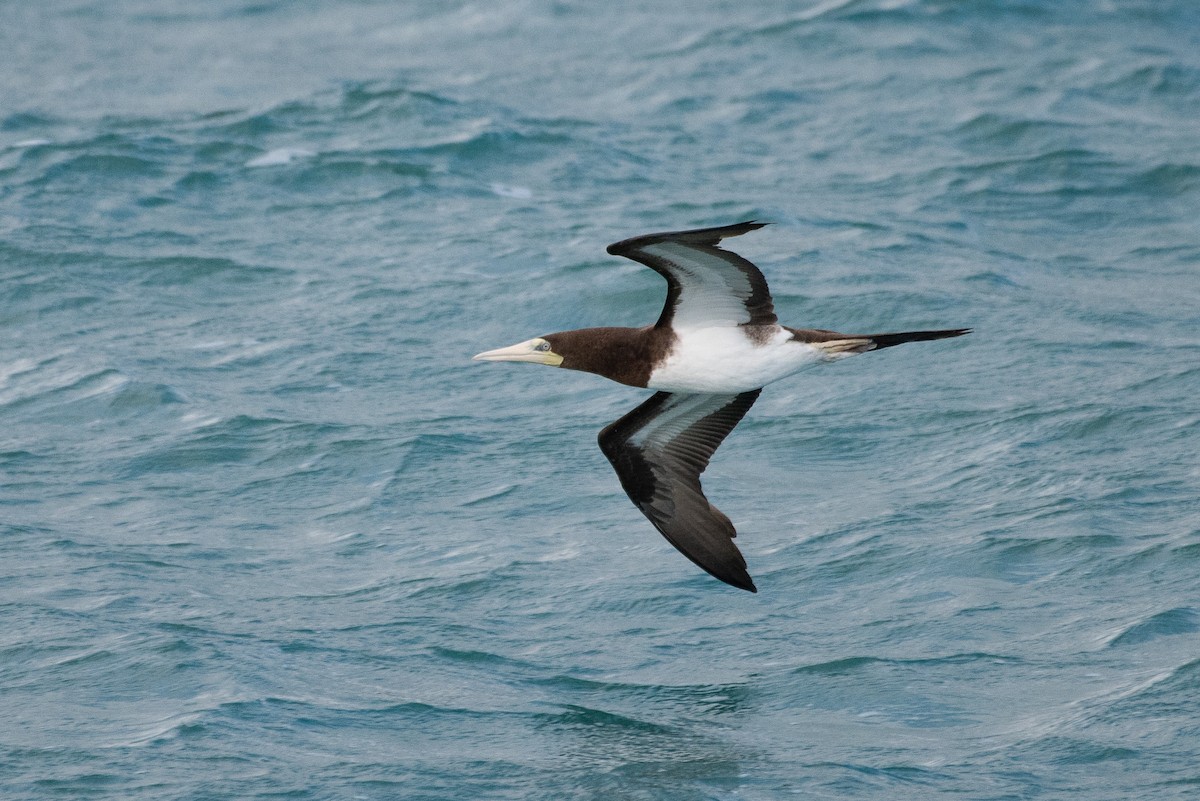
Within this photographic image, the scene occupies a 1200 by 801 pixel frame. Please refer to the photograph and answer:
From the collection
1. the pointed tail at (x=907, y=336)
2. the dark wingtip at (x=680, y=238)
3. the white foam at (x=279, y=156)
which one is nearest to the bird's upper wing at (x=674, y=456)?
the pointed tail at (x=907, y=336)

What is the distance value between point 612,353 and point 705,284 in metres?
0.66

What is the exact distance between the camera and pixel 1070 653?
32.0 feet

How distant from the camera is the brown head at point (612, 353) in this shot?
360 inches

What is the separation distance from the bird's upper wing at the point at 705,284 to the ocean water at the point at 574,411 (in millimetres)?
2095

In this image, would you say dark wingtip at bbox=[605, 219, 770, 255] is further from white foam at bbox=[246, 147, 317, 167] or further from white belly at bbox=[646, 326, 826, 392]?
white foam at bbox=[246, 147, 317, 167]

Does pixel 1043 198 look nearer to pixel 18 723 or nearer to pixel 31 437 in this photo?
pixel 31 437

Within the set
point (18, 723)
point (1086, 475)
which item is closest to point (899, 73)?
point (1086, 475)

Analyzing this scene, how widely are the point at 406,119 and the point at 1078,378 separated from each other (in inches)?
344

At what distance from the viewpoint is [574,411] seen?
13375mm

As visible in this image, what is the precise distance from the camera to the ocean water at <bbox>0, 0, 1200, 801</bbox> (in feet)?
29.9

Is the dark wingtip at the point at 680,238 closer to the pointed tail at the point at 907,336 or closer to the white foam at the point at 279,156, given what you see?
the pointed tail at the point at 907,336

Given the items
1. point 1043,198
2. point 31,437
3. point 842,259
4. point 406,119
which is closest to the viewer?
point 31,437

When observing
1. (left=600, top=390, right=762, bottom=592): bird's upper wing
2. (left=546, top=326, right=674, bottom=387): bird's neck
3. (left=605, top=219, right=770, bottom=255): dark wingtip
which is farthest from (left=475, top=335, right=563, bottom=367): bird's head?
(left=605, top=219, right=770, bottom=255): dark wingtip

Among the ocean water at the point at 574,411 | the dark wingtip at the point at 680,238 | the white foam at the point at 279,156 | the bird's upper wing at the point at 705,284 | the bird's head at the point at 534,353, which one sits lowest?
the ocean water at the point at 574,411
